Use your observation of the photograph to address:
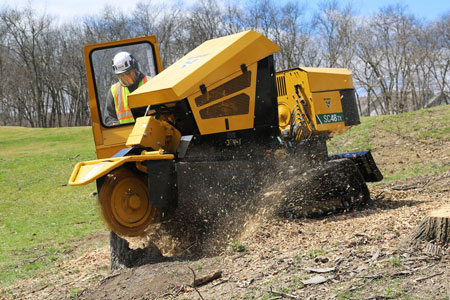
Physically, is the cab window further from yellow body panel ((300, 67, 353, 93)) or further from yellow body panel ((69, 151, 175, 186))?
yellow body panel ((300, 67, 353, 93))

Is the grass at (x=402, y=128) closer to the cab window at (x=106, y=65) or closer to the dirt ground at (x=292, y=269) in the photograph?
the dirt ground at (x=292, y=269)

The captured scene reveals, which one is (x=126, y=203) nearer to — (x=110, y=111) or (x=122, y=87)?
(x=110, y=111)

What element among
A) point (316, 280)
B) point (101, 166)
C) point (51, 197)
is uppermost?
point (101, 166)

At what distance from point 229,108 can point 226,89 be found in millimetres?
247

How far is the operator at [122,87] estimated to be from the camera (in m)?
7.35

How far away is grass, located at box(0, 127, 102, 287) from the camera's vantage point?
8.50 m

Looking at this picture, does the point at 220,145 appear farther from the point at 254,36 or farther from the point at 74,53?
the point at 74,53

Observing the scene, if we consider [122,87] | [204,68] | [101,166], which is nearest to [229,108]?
[204,68]

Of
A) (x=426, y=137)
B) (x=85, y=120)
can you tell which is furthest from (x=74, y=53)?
(x=426, y=137)

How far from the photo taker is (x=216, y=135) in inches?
271

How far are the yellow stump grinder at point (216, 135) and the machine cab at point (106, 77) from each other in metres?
0.01

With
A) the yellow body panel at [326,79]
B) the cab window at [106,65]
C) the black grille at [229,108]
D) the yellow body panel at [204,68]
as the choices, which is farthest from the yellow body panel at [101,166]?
the yellow body panel at [326,79]

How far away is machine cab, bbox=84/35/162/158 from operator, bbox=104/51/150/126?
0.20 ft

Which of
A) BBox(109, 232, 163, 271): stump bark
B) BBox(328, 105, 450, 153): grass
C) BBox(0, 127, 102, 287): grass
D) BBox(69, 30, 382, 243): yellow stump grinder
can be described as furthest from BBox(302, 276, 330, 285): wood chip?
BBox(328, 105, 450, 153): grass
